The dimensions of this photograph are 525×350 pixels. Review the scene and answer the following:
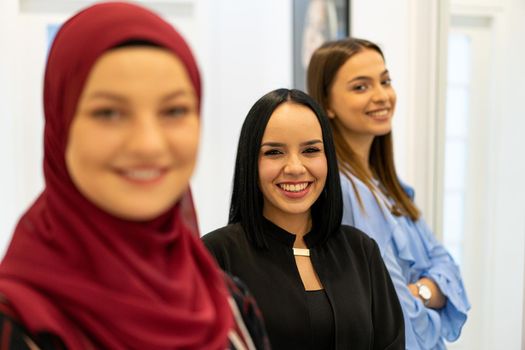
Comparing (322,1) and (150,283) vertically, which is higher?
(322,1)

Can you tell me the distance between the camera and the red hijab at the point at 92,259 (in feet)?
2.64

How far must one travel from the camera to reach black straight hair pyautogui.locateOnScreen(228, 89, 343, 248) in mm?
1457

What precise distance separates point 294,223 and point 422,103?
143 centimetres

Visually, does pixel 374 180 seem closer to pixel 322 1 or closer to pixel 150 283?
pixel 150 283

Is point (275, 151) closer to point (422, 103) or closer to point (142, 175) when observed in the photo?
point (142, 175)

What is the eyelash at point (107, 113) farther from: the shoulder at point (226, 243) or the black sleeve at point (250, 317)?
the shoulder at point (226, 243)

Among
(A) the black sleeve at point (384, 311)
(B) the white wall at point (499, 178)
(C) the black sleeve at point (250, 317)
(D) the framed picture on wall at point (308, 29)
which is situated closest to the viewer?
(C) the black sleeve at point (250, 317)

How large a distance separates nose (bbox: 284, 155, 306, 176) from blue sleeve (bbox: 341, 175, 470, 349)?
1.29 ft

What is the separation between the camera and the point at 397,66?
9.40ft

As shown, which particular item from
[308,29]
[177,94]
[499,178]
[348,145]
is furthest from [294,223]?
[308,29]

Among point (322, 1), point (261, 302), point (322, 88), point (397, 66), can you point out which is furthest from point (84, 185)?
point (322, 1)

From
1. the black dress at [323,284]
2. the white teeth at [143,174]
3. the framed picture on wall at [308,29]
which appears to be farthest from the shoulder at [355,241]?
the framed picture on wall at [308,29]

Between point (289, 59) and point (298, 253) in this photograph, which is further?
point (289, 59)

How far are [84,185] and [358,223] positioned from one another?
3.51 feet
